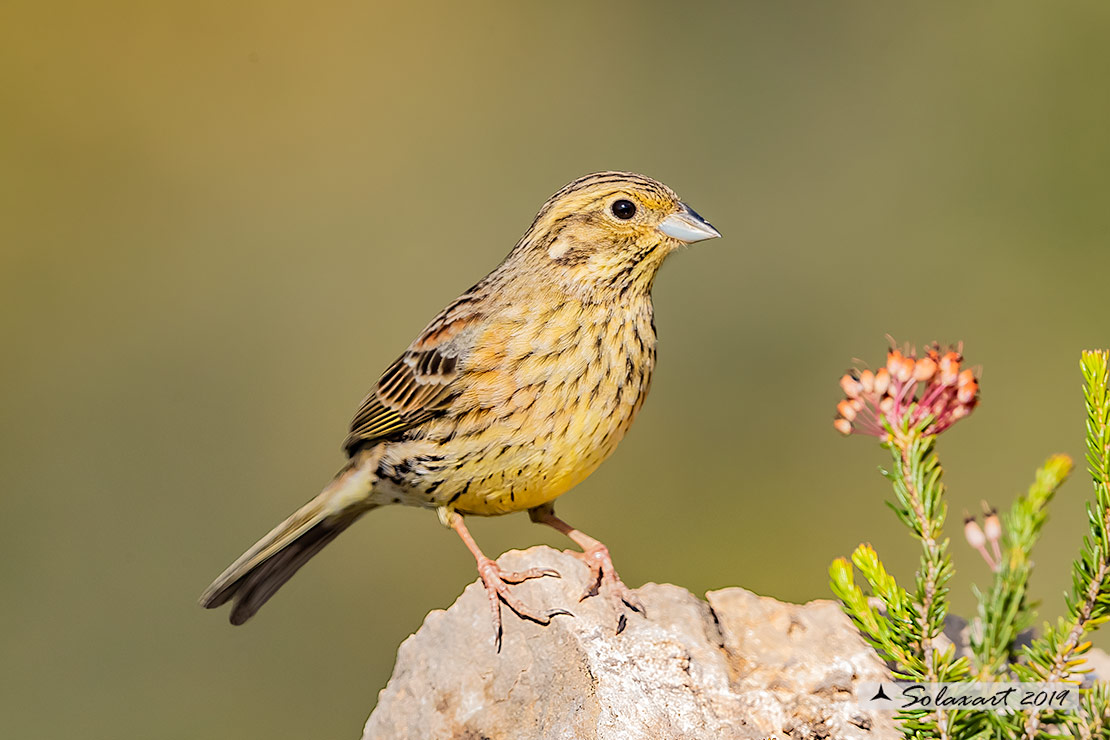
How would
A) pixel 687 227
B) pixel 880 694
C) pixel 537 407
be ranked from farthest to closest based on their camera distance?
1. pixel 687 227
2. pixel 537 407
3. pixel 880 694

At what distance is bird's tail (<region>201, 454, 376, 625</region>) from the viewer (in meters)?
4.57

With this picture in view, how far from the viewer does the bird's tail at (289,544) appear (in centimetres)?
457

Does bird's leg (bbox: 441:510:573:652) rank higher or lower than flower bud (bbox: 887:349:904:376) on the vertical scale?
lower

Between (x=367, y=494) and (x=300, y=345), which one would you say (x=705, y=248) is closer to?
(x=300, y=345)

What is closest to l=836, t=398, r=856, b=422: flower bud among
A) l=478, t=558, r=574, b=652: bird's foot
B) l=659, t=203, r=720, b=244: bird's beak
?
l=478, t=558, r=574, b=652: bird's foot

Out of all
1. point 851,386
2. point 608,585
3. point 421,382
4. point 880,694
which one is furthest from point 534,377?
point 851,386

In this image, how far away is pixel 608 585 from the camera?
3.60 metres

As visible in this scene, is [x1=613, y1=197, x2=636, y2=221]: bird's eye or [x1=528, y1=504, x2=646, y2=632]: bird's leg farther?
[x1=613, y1=197, x2=636, y2=221]: bird's eye

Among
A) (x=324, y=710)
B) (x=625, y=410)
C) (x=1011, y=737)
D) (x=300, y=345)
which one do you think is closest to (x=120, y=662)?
(x=324, y=710)

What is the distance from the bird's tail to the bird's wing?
17 centimetres

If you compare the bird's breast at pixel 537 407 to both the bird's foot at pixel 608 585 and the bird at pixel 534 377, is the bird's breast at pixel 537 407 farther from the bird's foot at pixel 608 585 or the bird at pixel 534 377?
the bird's foot at pixel 608 585

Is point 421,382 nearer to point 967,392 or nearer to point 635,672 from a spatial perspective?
point 635,672

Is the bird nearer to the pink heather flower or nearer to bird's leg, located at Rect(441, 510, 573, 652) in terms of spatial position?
bird's leg, located at Rect(441, 510, 573, 652)

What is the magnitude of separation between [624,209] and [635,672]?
1.68 metres
